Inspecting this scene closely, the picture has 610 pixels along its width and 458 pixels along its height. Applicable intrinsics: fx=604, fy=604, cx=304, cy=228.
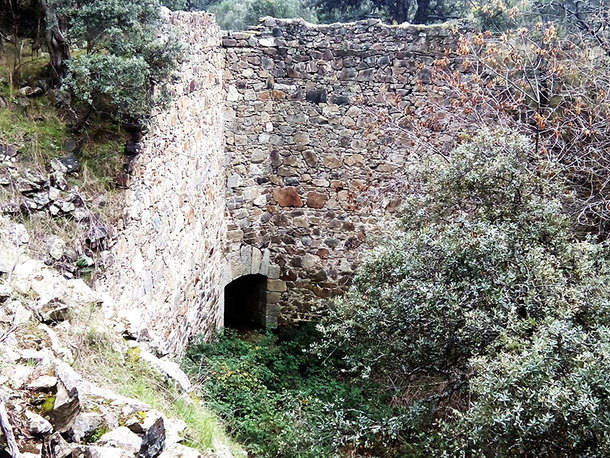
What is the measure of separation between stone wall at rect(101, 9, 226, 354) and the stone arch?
0.38m

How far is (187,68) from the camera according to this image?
6.18m

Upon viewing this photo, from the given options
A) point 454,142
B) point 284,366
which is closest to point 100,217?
point 284,366

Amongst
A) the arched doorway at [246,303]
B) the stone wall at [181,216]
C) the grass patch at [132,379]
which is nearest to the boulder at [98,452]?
the grass patch at [132,379]

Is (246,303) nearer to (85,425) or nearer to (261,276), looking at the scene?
(261,276)

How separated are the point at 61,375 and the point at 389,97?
6.70m

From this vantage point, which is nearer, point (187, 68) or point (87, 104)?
point (87, 104)

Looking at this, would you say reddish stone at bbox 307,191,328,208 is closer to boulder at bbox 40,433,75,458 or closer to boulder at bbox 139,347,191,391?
boulder at bbox 139,347,191,391

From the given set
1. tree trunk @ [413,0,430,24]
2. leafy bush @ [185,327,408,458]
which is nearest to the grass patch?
leafy bush @ [185,327,408,458]

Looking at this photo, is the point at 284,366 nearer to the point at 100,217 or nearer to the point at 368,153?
the point at 368,153

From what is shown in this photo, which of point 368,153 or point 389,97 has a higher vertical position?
point 389,97

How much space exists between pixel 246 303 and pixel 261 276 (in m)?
0.62

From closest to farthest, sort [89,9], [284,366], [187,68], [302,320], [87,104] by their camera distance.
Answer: [89,9]
[87,104]
[187,68]
[284,366]
[302,320]

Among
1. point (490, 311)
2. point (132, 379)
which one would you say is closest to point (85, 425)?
point (132, 379)

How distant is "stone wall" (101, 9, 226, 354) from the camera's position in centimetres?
479
